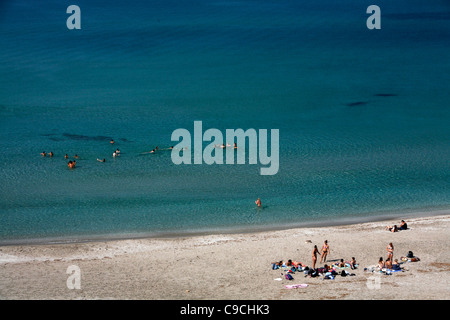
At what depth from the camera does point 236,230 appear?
33.4 metres

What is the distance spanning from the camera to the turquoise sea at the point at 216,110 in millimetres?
36188

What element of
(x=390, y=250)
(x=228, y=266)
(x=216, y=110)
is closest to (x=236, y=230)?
(x=228, y=266)

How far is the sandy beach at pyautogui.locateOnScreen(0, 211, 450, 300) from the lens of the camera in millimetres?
24406

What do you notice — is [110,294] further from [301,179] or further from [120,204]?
[301,179]

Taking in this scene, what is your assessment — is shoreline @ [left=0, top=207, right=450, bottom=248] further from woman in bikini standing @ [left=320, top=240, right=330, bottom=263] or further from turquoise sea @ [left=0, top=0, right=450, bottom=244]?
woman in bikini standing @ [left=320, top=240, right=330, bottom=263]

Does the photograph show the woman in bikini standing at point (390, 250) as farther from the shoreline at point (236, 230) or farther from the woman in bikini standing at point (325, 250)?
the shoreline at point (236, 230)

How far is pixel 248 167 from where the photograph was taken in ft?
138

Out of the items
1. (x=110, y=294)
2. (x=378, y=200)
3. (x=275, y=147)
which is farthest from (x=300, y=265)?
(x=275, y=147)

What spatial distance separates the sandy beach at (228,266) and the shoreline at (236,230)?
738 mm

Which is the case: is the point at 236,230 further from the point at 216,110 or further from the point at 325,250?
the point at 216,110

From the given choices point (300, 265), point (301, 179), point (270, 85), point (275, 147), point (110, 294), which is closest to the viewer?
point (110, 294)

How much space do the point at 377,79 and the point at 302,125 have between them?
16.8m

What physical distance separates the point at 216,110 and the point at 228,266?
29572 millimetres

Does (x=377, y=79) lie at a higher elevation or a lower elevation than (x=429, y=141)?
higher
